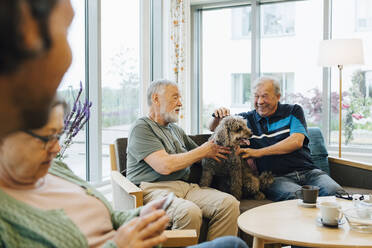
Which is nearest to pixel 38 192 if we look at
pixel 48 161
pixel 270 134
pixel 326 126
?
pixel 48 161

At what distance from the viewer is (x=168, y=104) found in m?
2.45

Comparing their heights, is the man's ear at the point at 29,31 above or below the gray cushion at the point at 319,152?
above

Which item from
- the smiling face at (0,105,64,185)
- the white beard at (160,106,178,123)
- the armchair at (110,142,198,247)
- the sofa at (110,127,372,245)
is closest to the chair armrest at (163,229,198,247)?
the armchair at (110,142,198,247)

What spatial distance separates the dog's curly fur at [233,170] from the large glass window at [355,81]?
1.91 meters

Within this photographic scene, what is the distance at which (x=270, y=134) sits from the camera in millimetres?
2873

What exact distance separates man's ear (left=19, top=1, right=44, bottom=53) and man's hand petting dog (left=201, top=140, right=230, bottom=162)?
208cm

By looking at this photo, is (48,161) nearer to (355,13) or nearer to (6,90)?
(6,90)

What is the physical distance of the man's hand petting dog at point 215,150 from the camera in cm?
233

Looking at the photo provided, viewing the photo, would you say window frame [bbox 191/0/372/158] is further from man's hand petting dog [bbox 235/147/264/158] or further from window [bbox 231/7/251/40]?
man's hand petting dog [bbox 235/147/264/158]

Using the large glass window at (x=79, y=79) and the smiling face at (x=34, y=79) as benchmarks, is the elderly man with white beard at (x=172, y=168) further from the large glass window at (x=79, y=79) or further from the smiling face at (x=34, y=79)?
the smiling face at (x=34, y=79)

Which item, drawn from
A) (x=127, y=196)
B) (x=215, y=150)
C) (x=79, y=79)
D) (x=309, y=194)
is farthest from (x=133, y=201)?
(x=79, y=79)

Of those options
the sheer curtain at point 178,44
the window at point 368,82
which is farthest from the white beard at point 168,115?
the window at point 368,82

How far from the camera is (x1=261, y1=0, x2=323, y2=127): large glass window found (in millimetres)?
4293

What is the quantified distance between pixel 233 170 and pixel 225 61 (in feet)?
8.40
